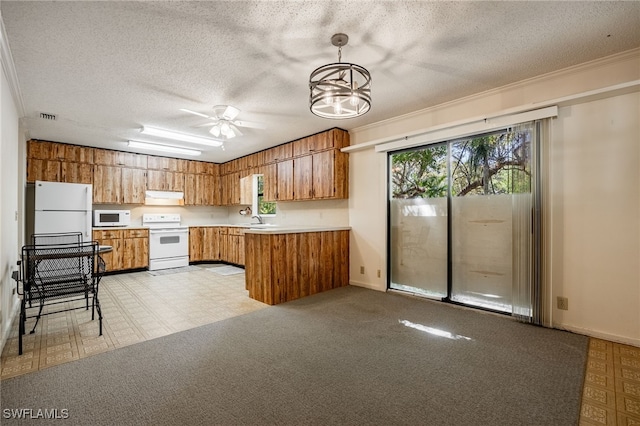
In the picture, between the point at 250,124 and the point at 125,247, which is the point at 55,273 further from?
the point at 125,247

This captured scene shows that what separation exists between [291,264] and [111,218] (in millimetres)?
4417

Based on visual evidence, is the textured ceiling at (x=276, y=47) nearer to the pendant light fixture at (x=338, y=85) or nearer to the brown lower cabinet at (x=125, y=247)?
the pendant light fixture at (x=338, y=85)

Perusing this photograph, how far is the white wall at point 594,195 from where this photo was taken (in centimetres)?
267

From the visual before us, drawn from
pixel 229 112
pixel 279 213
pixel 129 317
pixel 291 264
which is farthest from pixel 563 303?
pixel 279 213

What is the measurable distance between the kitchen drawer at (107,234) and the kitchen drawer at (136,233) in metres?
0.10

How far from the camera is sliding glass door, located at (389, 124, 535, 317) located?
3.21 m

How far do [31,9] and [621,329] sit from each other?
5.42 meters

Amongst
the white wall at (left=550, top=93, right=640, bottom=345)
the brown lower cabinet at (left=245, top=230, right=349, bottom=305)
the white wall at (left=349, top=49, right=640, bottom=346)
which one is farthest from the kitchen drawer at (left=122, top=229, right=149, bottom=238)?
the white wall at (left=550, top=93, right=640, bottom=345)

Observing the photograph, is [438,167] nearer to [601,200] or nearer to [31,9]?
[601,200]

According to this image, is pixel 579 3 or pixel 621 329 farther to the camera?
pixel 621 329

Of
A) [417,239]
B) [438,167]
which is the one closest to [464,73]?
[438,167]

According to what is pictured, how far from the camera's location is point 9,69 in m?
2.77

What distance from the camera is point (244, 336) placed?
2846mm

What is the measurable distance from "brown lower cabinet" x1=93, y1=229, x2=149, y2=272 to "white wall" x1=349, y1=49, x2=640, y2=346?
688cm
